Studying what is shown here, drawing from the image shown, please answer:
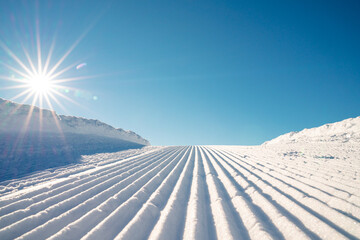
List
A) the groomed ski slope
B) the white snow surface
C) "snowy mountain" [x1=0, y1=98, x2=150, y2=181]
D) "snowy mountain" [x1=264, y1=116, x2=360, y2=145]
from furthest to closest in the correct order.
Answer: "snowy mountain" [x1=264, y1=116, x2=360, y2=145], the white snow surface, "snowy mountain" [x1=0, y1=98, x2=150, y2=181], the groomed ski slope

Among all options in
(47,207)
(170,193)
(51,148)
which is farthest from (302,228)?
(51,148)

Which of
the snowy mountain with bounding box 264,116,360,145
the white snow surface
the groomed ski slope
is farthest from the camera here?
the snowy mountain with bounding box 264,116,360,145

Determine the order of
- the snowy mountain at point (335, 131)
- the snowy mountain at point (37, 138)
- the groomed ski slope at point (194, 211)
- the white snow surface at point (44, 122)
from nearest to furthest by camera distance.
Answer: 1. the groomed ski slope at point (194, 211)
2. the snowy mountain at point (37, 138)
3. the white snow surface at point (44, 122)
4. the snowy mountain at point (335, 131)

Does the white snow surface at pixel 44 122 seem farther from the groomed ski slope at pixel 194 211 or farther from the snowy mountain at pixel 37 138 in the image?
the groomed ski slope at pixel 194 211

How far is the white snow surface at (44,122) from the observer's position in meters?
10.9

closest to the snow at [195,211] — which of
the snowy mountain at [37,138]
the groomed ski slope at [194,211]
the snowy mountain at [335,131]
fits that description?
the groomed ski slope at [194,211]

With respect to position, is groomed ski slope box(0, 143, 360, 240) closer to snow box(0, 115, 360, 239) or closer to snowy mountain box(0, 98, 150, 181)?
snow box(0, 115, 360, 239)

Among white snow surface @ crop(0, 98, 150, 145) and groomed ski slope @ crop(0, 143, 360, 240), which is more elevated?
white snow surface @ crop(0, 98, 150, 145)

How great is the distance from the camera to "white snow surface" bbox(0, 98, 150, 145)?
35.8ft

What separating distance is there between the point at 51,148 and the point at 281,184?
10.8 meters

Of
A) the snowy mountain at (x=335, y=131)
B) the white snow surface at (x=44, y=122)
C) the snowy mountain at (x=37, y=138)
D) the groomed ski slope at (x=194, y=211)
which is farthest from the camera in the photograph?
the snowy mountain at (x=335, y=131)

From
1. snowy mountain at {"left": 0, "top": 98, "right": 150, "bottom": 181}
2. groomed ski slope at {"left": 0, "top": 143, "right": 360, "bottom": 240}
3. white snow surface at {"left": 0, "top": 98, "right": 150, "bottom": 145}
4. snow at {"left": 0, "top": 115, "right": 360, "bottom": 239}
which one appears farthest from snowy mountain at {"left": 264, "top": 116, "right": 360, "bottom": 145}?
white snow surface at {"left": 0, "top": 98, "right": 150, "bottom": 145}

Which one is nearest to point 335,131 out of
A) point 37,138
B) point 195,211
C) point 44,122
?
point 195,211

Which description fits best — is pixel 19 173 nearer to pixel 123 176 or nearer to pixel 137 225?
pixel 123 176
